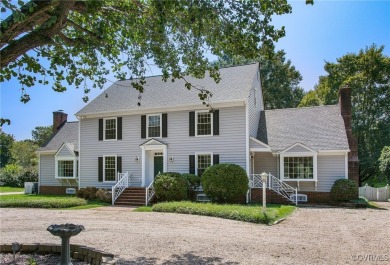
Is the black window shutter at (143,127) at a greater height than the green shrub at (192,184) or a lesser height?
greater

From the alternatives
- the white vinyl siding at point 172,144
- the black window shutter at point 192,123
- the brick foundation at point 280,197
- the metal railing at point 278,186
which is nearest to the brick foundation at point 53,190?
the white vinyl siding at point 172,144

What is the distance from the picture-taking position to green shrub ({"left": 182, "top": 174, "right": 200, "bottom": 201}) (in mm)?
18172

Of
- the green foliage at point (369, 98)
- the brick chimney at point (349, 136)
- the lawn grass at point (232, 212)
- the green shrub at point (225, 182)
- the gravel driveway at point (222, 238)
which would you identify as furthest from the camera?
the green foliage at point (369, 98)

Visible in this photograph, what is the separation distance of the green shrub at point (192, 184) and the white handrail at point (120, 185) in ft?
12.5

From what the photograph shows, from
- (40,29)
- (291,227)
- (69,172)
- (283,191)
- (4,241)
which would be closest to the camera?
(40,29)

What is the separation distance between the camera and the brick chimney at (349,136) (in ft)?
64.2

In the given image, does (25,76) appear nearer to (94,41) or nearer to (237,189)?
(94,41)

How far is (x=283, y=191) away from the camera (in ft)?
60.7

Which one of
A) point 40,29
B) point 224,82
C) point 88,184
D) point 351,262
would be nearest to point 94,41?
point 40,29

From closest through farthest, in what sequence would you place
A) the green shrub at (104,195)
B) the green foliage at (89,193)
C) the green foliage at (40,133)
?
the green shrub at (104,195)
the green foliage at (89,193)
the green foliage at (40,133)

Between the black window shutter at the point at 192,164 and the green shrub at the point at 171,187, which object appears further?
the black window shutter at the point at 192,164

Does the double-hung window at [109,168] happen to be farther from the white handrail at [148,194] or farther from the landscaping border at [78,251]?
the landscaping border at [78,251]

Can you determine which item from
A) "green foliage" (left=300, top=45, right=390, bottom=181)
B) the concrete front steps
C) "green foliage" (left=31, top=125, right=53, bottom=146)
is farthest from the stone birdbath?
"green foliage" (left=31, top=125, right=53, bottom=146)

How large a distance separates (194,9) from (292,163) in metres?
14.4
